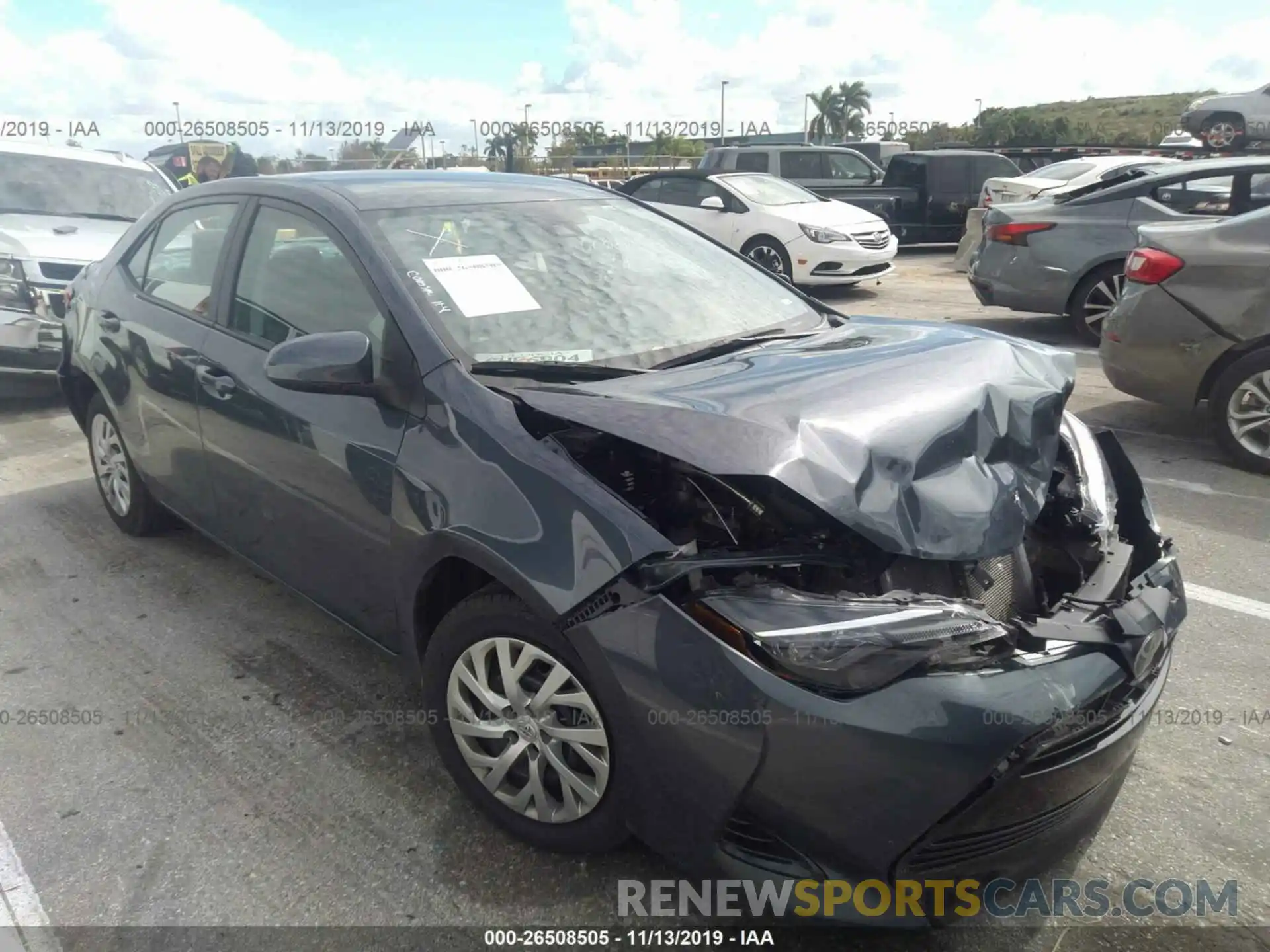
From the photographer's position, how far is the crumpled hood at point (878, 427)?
213cm

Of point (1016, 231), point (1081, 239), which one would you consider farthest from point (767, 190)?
point (1081, 239)

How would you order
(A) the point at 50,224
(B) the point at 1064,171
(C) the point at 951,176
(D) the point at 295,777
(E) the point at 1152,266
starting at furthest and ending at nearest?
1. (C) the point at 951,176
2. (B) the point at 1064,171
3. (A) the point at 50,224
4. (E) the point at 1152,266
5. (D) the point at 295,777

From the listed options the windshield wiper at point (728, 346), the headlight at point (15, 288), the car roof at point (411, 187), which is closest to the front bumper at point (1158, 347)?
the windshield wiper at point (728, 346)

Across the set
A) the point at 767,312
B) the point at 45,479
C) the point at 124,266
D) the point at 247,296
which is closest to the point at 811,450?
the point at 767,312

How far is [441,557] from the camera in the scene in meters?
2.54

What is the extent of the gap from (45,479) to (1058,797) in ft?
18.6

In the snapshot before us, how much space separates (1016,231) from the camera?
28.0ft

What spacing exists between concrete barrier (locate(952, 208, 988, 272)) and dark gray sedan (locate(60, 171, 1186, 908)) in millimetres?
10252

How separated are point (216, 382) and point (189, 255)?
806 millimetres

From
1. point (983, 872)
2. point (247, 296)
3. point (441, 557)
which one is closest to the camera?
point (983, 872)

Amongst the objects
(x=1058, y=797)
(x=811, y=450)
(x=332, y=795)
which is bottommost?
(x=332, y=795)

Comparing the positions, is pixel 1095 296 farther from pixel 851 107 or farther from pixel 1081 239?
pixel 851 107

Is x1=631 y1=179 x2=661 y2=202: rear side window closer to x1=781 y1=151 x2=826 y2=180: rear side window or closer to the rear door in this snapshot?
x1=781 y1=151 x2=826 y2=180: rear side window

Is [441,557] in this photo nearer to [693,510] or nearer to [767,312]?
[693,510]
